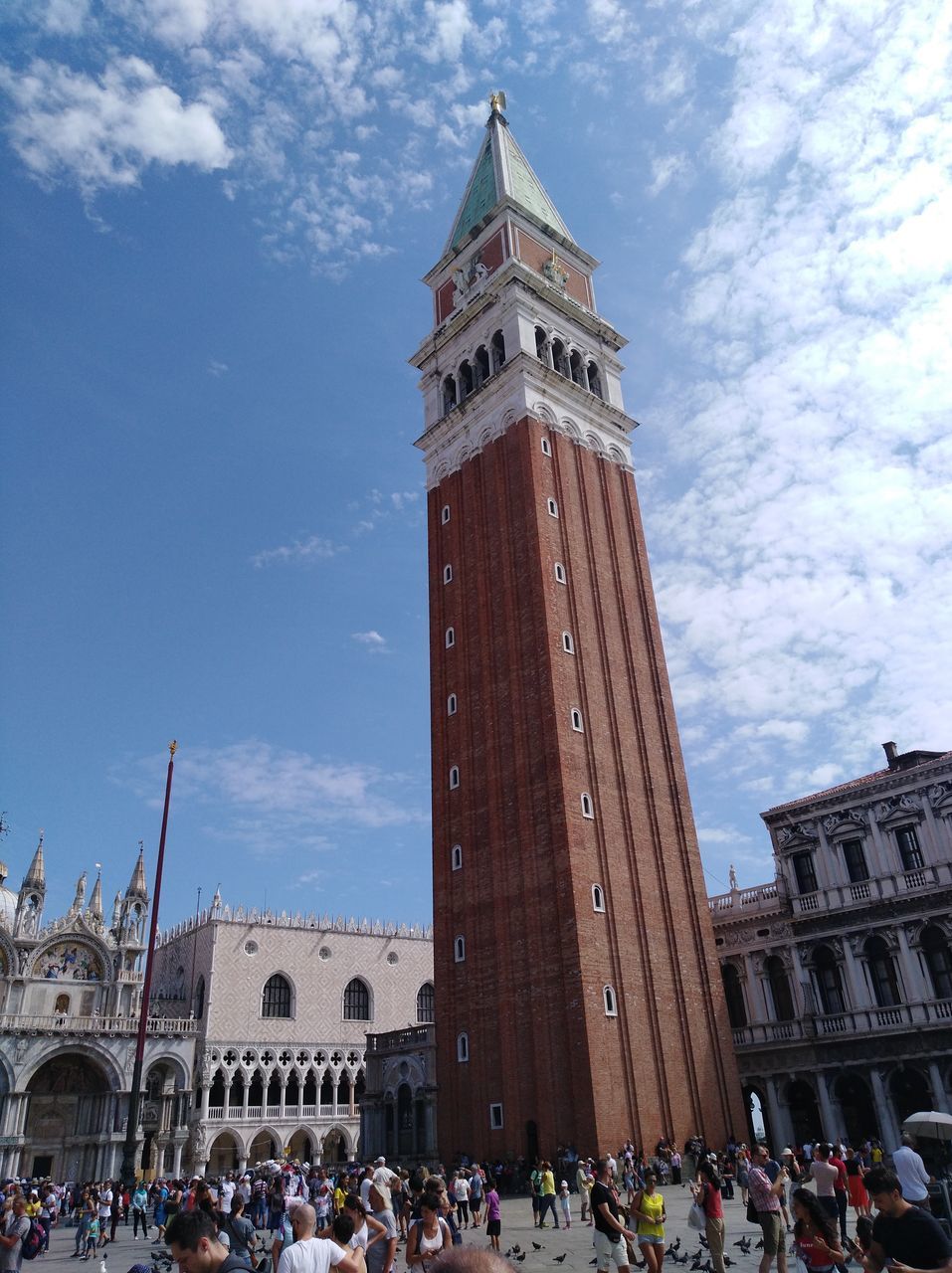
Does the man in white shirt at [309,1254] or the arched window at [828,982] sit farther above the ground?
the arched window at [828,982]

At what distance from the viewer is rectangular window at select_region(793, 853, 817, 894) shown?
3625 centimetres

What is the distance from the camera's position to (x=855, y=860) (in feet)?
115

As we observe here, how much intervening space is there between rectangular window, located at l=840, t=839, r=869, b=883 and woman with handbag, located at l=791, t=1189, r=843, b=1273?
27926 millimetres

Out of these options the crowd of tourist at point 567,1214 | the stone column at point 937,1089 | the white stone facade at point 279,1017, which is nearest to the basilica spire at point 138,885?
the white stone facade at point 279,1017

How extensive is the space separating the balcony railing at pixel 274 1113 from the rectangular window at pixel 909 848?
33.1 m

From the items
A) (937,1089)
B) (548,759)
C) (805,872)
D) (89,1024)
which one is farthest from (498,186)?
(89,1024)

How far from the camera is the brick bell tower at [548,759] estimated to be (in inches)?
1147

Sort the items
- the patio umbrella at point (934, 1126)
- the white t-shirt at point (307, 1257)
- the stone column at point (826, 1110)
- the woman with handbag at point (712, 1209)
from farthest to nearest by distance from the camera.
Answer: the stone column at point (826, 1110), the patio umbrella at point (934, 1126), the woman with handbag at point (712, 1209), the white t-shirt at point (307, 1257)

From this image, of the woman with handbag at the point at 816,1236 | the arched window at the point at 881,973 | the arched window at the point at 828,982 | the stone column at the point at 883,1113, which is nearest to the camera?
the woman with handbag at the point at 816,1236

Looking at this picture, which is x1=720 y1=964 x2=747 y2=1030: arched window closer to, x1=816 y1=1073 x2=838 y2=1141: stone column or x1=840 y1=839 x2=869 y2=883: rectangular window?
x1=816 y1=1073 x2=838 y2=1141: stone column

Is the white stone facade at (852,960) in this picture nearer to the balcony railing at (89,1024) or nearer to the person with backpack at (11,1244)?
the balcony railing at (89,1024)

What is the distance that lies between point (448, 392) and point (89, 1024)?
36.0m

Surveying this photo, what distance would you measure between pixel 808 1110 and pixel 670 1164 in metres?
10.2

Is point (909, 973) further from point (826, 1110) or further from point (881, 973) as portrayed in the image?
point (826, 1110)
